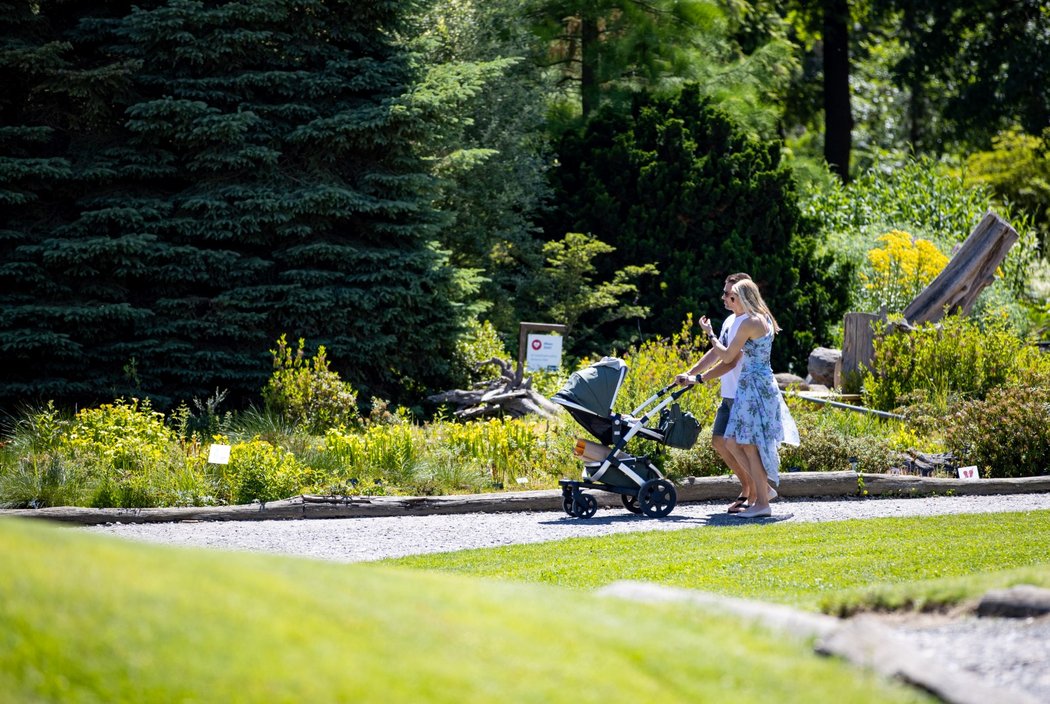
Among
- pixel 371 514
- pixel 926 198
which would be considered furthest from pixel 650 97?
pixel 371 514

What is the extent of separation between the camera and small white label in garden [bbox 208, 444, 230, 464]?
10.5 m

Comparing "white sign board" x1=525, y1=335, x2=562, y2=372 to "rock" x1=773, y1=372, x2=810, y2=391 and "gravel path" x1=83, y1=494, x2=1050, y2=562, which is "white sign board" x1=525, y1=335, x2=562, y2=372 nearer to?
"rock" x1=773, y1=372, x2=810, y2=391

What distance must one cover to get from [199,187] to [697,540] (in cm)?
924

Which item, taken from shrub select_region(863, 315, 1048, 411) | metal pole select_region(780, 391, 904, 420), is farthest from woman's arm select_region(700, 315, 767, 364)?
shrub select_region(863, 315, 1048, 411)

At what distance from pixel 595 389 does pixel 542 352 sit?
4.68 m

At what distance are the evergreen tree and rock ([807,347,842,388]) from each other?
550 centimetres

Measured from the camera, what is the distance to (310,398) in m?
13.5

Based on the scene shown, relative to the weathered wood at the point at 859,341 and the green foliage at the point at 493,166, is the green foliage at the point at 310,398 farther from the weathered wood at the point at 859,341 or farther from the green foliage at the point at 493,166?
the weathered wood at the point at 859,341

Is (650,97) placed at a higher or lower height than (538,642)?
higher

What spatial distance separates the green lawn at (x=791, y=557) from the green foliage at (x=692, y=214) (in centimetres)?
1022

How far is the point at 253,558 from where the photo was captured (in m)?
4.69

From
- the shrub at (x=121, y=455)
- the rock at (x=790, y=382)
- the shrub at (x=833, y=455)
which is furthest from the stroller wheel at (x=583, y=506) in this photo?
the rock at (x=790, y=382)

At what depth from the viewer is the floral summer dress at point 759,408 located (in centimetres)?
983

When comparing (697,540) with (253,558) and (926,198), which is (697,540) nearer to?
(253,558)
